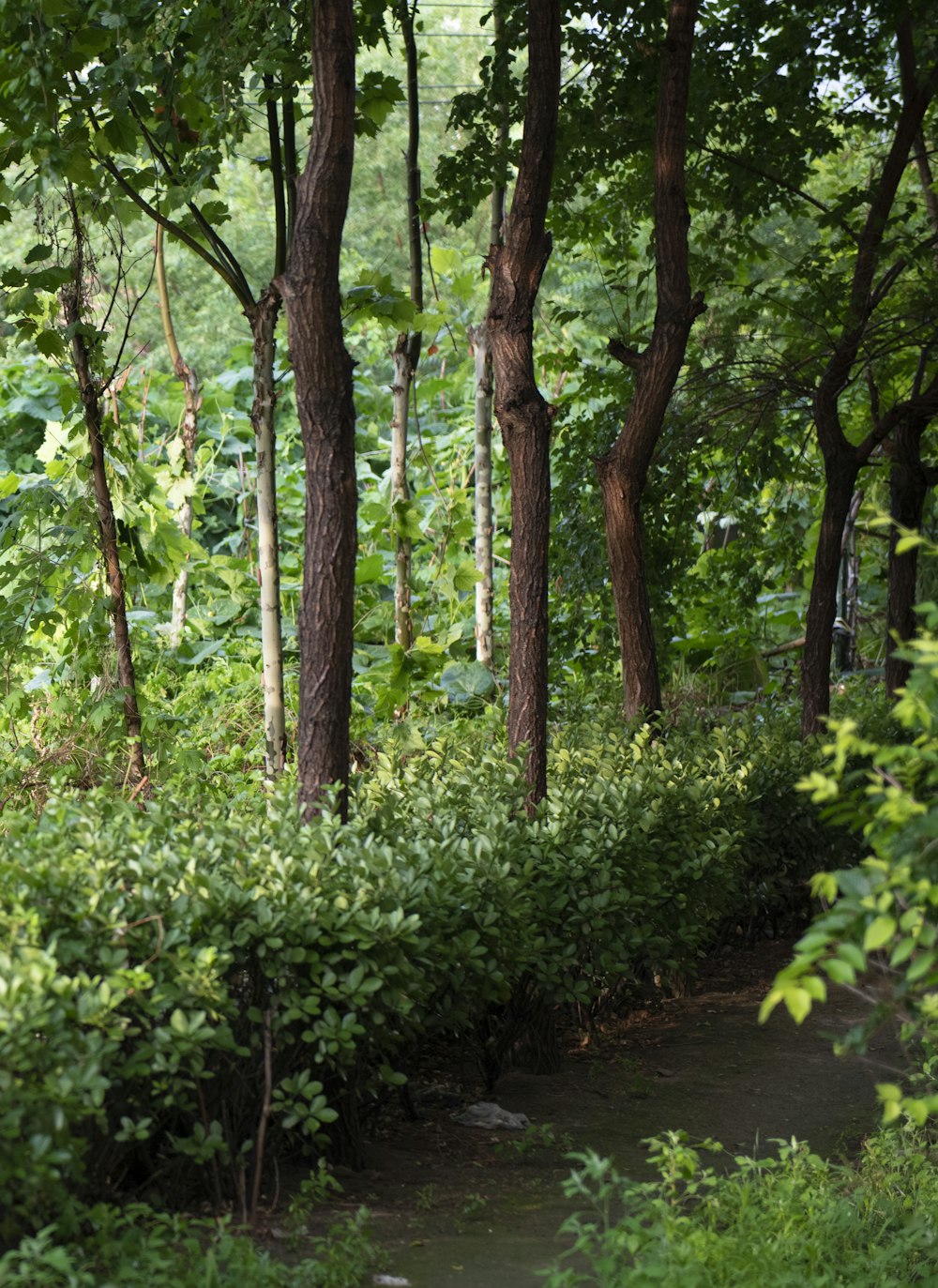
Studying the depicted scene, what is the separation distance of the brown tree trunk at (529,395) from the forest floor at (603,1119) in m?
1.30

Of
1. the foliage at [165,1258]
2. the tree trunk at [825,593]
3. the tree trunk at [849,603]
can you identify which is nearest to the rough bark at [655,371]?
the tree trunk at [825,593]

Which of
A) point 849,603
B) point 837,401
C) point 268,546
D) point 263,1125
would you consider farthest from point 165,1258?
point 849,603

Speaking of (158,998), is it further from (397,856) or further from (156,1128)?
(397,856)

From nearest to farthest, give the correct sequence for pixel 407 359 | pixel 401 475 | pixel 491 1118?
pixel 491 1118
pixel 407 359
pixel 401 475

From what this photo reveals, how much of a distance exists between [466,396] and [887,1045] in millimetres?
10012

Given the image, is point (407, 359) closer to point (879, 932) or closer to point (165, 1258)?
point (165, 1258)

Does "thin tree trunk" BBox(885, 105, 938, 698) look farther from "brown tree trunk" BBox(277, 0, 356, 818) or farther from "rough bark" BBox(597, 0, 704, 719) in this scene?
"brown tree trunk" BBox(277, 0, 356, 818)

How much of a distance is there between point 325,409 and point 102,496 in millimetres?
1709

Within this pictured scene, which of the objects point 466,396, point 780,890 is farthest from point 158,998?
point 466,396

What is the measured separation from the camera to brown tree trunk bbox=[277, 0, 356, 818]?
189 inches

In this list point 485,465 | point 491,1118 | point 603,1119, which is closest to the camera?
point 491,1118

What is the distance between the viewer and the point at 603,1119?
15.4ft

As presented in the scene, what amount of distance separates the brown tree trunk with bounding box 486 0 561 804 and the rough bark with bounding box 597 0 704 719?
3.60 ft

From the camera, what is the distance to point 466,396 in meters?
14.6
